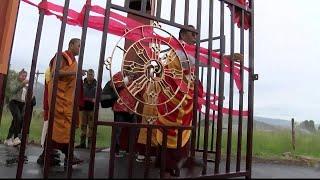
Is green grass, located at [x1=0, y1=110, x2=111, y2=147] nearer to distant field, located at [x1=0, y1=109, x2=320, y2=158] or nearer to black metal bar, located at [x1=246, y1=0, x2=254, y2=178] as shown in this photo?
distant field, located at [x1=0, y1=109, x2=320, y2=158]

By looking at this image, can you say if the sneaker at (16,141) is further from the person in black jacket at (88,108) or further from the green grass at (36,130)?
the person in black jacket at (88,108)

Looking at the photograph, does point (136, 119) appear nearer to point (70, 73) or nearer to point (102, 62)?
point (70, 73)

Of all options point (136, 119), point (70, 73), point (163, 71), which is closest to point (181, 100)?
point (163, 71)

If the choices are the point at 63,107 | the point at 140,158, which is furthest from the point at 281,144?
the point at 63,107

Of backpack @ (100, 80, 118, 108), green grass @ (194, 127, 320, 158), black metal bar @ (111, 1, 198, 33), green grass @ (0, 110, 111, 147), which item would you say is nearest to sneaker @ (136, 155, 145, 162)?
backpack @ (100, 80, 118, 108)

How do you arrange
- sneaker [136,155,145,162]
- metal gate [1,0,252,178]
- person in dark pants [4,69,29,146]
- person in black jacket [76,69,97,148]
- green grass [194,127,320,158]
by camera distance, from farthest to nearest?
green grass [194,127,320,158], person in dark pants [4,69,29,146], person in black jacket [76,69,97,148], sneaker [136,155,145,162], metal gate [1,0,252,178]

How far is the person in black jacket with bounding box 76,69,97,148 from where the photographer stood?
6.79 m

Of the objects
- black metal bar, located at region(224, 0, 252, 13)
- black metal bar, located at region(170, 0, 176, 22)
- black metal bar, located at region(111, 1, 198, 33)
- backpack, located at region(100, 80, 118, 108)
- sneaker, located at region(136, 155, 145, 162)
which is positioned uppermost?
black metal bar, located at region(224, 0, 252, 13)

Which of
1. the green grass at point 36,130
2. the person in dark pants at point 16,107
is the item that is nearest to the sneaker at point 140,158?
the green grass at point 36,130

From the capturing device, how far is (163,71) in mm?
3561

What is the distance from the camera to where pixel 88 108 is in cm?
713

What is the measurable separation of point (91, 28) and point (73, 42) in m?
0.93

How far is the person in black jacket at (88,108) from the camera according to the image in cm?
679

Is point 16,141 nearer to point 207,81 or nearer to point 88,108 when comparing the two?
point 88,108
